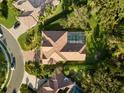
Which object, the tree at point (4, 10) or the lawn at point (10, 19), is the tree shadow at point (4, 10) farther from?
the lawn at point (10, 19)

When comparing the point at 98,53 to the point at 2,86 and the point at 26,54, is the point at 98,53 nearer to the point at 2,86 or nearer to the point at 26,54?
the point at 26,54

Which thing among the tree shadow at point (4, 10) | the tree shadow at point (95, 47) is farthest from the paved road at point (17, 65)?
the tree shadow at point (95, 47)

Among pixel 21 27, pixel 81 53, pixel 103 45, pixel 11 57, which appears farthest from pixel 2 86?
pixel 103 45

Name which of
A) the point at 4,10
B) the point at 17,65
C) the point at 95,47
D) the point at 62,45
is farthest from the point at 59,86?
the point at 4,10

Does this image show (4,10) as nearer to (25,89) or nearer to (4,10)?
(4,10)

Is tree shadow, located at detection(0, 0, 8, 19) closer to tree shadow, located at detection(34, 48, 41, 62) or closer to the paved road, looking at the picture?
the paved road
